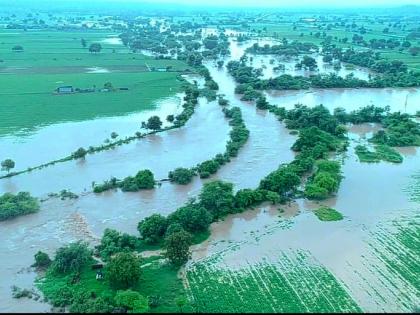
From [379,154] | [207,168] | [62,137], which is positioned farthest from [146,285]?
[379,154]

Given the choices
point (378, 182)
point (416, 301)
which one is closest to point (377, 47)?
point (378, 182)

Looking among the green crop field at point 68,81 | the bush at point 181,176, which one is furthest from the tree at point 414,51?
the bush at point 181,176

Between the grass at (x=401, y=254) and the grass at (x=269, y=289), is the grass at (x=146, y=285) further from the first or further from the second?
the grass at (x=401, y=254)

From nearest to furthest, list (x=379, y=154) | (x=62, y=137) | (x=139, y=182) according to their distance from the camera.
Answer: (x=139, y=182)
(x=379, y=154)
(x=62, y=137)

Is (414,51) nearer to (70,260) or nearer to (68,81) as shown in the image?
(68,81)

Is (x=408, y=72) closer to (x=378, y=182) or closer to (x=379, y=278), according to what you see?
(x=378, y=182)

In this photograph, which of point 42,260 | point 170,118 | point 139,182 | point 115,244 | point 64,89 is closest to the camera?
point 42,260

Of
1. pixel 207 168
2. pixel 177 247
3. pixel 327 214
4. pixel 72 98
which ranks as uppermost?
pixel 177 247
